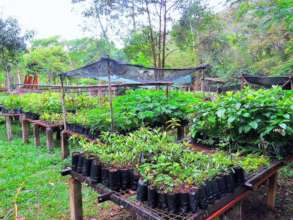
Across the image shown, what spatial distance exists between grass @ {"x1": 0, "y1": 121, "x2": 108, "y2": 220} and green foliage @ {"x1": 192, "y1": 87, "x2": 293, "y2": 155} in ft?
4.99

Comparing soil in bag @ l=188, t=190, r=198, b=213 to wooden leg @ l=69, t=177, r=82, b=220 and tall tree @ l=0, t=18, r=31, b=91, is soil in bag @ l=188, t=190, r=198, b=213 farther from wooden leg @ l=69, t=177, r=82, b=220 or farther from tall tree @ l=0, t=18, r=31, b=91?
tall tree @ l=0, t=18, r=31, b=91

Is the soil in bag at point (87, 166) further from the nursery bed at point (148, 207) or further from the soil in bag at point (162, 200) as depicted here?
the soil in bag at point (162, 200)

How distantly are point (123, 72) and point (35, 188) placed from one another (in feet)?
6.60

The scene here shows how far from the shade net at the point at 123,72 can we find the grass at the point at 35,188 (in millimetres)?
1582

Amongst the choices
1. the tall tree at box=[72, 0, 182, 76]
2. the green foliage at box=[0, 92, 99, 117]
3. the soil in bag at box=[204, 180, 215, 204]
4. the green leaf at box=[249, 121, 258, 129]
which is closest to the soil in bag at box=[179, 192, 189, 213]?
the soil in bag at box=[204, 180, 215, 204]

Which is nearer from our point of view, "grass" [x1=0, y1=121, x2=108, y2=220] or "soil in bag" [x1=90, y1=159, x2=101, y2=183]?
"soil in bag" [x1=90, y1=159, x2=101, y2=183]

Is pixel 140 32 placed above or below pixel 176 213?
above

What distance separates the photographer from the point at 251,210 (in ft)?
8.56

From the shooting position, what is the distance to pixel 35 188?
3074mm

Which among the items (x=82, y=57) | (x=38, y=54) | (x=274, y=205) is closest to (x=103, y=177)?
(x=274, y=205)

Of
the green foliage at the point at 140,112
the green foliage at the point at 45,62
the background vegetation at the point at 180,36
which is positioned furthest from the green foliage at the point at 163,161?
the green foliage at the point at 45,62

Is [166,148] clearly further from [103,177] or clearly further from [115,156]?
[103,177]

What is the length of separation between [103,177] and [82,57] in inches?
851

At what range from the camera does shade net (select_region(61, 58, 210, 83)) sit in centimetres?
324
